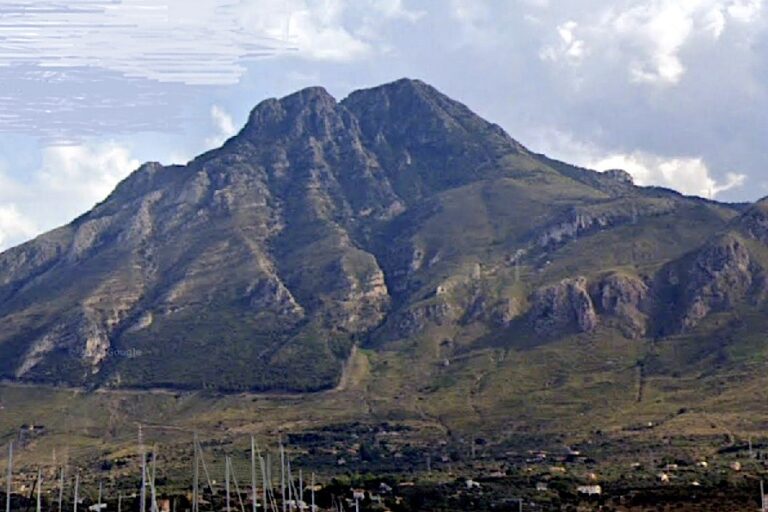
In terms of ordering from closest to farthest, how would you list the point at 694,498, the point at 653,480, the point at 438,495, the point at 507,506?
the point at 694,498 < the point at 507,506 < the point at 438,495 < the point at 653,480

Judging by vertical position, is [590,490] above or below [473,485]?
below

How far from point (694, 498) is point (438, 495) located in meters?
38.0

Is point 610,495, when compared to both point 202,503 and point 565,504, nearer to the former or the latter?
point 565,504

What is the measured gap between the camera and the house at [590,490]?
172 meters

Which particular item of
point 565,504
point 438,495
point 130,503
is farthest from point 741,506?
point 130,503

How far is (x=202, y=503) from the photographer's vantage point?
154750mm

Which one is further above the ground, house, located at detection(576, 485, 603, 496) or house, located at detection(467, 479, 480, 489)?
house, located at detection(467, 479, 480, 489)

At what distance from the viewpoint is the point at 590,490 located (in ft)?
581

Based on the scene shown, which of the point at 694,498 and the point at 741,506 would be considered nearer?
the point at 741,506

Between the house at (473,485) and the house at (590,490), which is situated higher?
the house at (473,485)

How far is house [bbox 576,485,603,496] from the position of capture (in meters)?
172

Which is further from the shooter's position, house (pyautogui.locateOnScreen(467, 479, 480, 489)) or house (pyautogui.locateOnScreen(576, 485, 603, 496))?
house (pyautogui.locateOnScreen(467, 479, 480, 489))

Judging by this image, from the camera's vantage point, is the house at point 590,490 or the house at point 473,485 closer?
the house at point 590,490

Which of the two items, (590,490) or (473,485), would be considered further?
(473,485)
